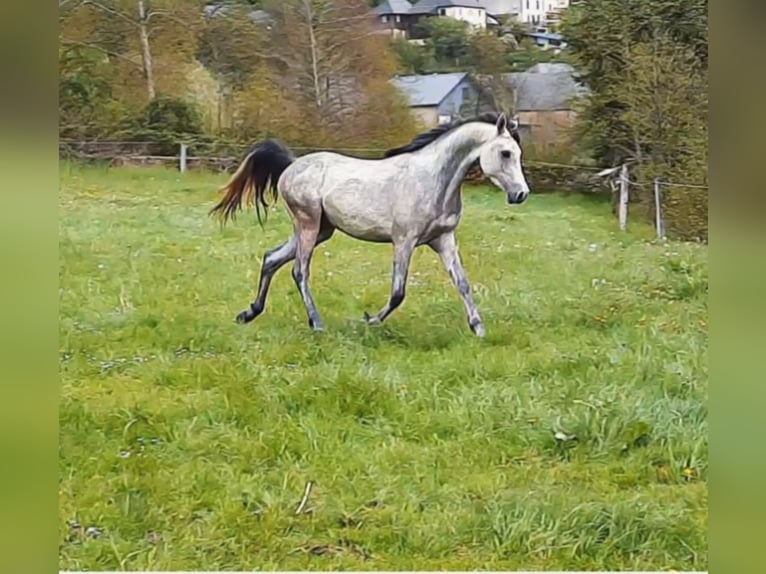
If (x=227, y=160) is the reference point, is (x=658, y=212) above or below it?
below

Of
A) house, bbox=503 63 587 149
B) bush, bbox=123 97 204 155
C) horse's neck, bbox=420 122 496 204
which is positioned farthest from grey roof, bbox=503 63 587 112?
bush, bbox=123 97 204 155

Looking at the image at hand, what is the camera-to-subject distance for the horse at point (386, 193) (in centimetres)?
218

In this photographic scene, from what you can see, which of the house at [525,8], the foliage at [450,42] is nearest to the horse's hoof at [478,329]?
the foliage at [450,42]

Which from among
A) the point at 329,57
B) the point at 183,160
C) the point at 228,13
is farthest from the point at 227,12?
the point at 183,160

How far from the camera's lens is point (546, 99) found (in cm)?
216

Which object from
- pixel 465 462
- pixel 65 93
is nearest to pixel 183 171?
pixel 65 93

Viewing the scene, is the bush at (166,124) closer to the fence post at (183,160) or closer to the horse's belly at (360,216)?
the fence post at (183,160)

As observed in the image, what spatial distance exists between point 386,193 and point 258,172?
1.02ft

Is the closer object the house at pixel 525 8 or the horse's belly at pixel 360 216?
the house at pixel 525 8

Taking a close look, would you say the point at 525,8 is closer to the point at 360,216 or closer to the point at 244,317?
the point at 360,216

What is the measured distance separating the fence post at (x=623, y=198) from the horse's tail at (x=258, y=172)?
78 cm

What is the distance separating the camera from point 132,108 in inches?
84.7

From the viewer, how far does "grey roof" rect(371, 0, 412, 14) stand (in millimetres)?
2154
